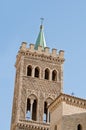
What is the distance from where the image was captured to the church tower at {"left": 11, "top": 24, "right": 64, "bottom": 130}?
117ft

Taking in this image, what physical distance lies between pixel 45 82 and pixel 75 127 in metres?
15.1

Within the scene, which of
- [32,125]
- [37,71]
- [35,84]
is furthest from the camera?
[37,71]

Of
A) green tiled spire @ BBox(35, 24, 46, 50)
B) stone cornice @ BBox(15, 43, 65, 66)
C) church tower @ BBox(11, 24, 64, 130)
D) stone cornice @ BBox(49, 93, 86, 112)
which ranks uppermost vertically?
green tiled spire @ BBox(35, 24, 46, 50)

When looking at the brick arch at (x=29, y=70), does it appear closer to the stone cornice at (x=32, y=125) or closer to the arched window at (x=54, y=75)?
the arched window at (x=54, y=75)

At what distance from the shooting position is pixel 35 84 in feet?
124

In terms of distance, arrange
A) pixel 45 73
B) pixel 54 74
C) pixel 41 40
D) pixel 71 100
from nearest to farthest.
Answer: pixel 71 100
pixel 45 73
pixel 54 74
pixel 41 40

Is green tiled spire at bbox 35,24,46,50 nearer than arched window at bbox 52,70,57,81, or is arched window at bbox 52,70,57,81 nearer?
arched window at bbox 52,70,57,81

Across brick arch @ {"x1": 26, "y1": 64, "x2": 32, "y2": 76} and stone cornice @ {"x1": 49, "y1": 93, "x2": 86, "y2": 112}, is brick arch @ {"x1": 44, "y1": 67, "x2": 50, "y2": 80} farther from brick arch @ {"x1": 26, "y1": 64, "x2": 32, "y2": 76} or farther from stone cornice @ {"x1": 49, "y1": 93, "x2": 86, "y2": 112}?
stone cornice @ {"x1": 49, "y1": 93, "x2": 86, "y2": 112}

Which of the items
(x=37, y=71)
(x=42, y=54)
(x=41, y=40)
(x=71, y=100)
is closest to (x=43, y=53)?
(x=42, y=54)

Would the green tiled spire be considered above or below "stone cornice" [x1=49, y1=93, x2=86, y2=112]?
above

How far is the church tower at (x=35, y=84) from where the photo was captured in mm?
35781

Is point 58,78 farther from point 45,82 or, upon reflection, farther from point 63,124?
point 63,124

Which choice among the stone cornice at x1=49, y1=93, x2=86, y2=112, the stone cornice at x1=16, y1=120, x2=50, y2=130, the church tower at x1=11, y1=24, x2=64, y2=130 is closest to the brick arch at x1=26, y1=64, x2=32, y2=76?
the church tower at x1=11, y1=24, x2=64, y2=130

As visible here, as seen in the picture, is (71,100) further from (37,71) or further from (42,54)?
(42,54)
